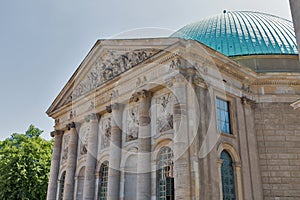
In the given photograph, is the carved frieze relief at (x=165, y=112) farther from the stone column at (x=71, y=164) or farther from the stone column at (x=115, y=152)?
the stone column at (x=71, y=164)

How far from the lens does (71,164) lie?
2284 centimetres

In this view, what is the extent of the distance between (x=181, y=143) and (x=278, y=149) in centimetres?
772

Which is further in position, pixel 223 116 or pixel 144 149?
pixel 223 116

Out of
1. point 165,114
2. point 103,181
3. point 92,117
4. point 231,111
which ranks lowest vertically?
point 103,181

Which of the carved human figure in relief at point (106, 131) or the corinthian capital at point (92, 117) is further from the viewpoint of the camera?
the corinthian capital at point (92, 117)

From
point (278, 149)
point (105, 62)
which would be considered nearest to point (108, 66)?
point (105, 62)

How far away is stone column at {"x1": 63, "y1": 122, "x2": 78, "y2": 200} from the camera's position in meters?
22.3

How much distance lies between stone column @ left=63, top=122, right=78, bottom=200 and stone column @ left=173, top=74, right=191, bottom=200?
10.8 meters

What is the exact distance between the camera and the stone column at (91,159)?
20125 mm

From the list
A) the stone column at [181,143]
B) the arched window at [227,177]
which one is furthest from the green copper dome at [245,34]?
the arched window at [227,177]

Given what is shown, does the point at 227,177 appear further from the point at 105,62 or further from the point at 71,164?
the point at 71,164

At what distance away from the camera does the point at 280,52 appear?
2195 cm

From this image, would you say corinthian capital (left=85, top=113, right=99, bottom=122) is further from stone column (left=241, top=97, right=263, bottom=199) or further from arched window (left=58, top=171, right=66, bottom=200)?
stone column (left=241, top=97, right=263, bottom=199)

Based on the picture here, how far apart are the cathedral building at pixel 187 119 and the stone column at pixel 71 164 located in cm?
7
